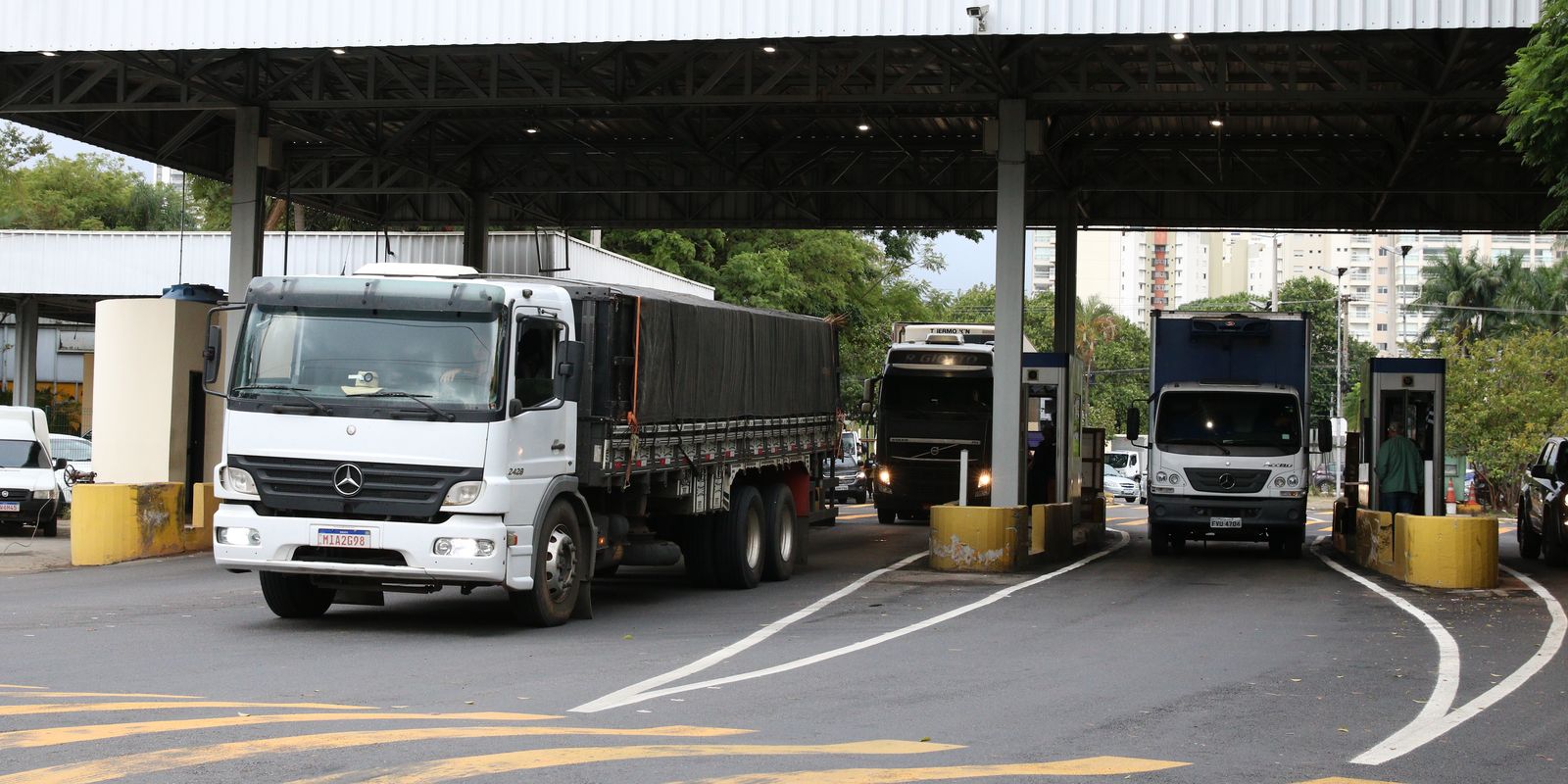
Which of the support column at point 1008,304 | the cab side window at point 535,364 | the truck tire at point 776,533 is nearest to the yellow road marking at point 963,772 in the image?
the cab side window at point 535,364

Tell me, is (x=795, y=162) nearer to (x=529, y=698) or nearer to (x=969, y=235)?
(x=969, y=235)

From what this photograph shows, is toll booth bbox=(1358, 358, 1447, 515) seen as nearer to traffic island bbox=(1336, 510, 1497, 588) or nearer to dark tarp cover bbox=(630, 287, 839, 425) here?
traffic island bbox=(1336, 510, 1497, 588)

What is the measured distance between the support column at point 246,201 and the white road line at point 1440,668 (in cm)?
1627

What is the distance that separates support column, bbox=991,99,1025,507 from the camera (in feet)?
71.1

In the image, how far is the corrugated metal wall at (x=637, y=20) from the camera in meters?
18.6

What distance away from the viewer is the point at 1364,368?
25.4 m

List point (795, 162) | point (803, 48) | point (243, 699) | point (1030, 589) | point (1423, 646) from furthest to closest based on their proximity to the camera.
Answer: point (795, 162), point (803, 48), point (1030, 589), point (1423, 646), point (243, 699)

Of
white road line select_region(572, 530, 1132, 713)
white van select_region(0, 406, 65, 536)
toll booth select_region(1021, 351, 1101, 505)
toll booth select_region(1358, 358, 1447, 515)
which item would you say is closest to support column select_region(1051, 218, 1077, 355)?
toll booth select_region(1021, 351, 1101, 505)

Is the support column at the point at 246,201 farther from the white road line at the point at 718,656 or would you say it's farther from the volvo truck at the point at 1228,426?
the volvo truck at the point at 1228,426

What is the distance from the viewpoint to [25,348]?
1828 inches

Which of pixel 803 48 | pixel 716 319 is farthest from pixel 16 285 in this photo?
pixel 716 319

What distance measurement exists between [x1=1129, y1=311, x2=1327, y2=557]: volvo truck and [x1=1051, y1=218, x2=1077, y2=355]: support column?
325 inches

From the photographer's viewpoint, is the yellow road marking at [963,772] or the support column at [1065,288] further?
the support column at [1065,288]

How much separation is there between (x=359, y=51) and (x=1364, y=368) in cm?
1553
